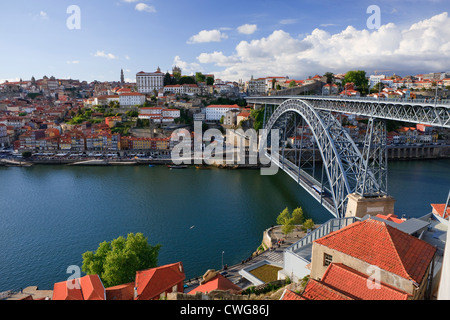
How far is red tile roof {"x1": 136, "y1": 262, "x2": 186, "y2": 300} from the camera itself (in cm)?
694

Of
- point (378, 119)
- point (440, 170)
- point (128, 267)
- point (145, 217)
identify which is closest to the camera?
point (128, 267)

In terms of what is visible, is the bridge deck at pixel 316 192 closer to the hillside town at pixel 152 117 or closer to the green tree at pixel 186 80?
the hillside town at pixel 152 117

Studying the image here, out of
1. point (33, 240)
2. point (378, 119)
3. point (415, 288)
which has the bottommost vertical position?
point (33, 240)

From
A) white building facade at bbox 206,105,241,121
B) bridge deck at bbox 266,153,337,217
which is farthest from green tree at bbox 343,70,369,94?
bridge deck at bbox 266,153,337,217

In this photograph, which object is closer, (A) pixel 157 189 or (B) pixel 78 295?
(B) pixel 78 295

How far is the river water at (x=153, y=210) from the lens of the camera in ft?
36.4

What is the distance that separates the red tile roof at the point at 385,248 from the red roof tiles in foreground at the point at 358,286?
0.95 ft

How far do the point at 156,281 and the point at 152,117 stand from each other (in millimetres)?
28950

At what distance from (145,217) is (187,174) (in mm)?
9202

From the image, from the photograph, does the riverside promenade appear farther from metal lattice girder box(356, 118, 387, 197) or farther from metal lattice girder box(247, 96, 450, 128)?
metal lattice girder box(247, 96, 450, 128)
